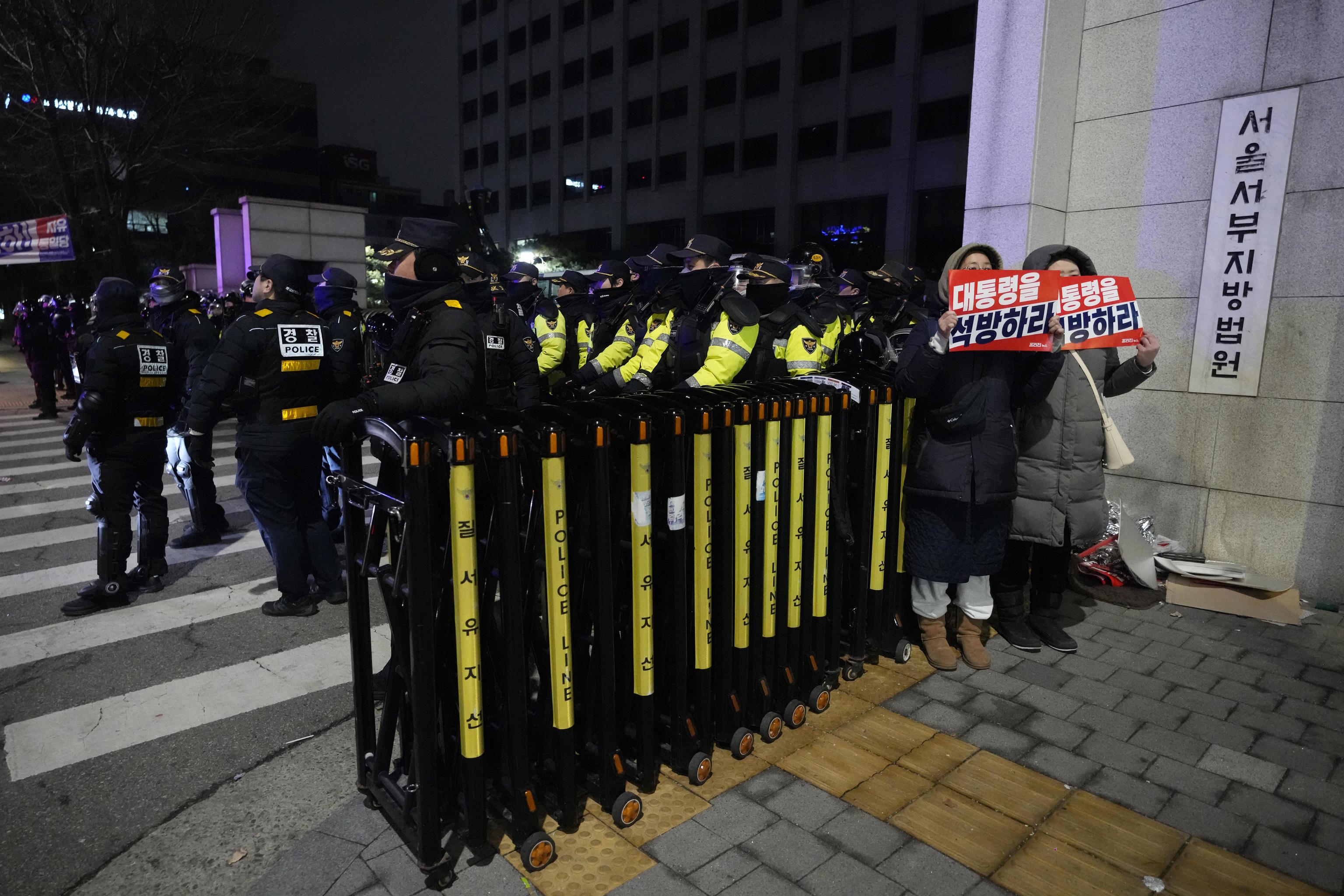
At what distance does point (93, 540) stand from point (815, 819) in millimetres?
6670

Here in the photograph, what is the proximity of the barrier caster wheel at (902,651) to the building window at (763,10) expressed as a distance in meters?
42.8

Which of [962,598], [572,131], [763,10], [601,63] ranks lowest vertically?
[962,598]

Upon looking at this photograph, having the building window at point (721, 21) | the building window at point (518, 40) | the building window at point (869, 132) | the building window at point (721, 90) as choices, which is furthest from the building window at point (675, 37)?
the building window at point (518, 40)

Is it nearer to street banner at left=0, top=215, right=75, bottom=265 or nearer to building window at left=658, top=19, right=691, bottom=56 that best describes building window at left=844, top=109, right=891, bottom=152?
building window at left=658, top=19, right=691, bottom=56

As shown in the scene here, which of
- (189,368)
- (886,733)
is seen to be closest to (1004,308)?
(886,733)

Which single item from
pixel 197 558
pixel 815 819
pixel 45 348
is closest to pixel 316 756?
pixel 815 819

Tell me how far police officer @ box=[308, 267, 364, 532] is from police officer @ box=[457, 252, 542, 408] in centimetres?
89

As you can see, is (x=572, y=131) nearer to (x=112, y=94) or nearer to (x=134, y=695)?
(x=112, y=94)

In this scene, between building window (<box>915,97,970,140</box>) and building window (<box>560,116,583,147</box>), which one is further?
building window (<box>560,116,583,147</box>)

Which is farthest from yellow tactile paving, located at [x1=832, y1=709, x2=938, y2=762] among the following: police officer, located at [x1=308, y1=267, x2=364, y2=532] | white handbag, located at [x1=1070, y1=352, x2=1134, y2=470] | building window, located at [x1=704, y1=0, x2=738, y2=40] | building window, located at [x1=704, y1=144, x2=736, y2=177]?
building window, located at [x1=704, y1=0, x2=738, y2=40]

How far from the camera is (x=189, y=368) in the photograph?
280 inches

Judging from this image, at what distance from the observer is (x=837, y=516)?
11.9ft

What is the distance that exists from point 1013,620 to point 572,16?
191 ft

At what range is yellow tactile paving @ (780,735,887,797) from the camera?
3.15 meters
